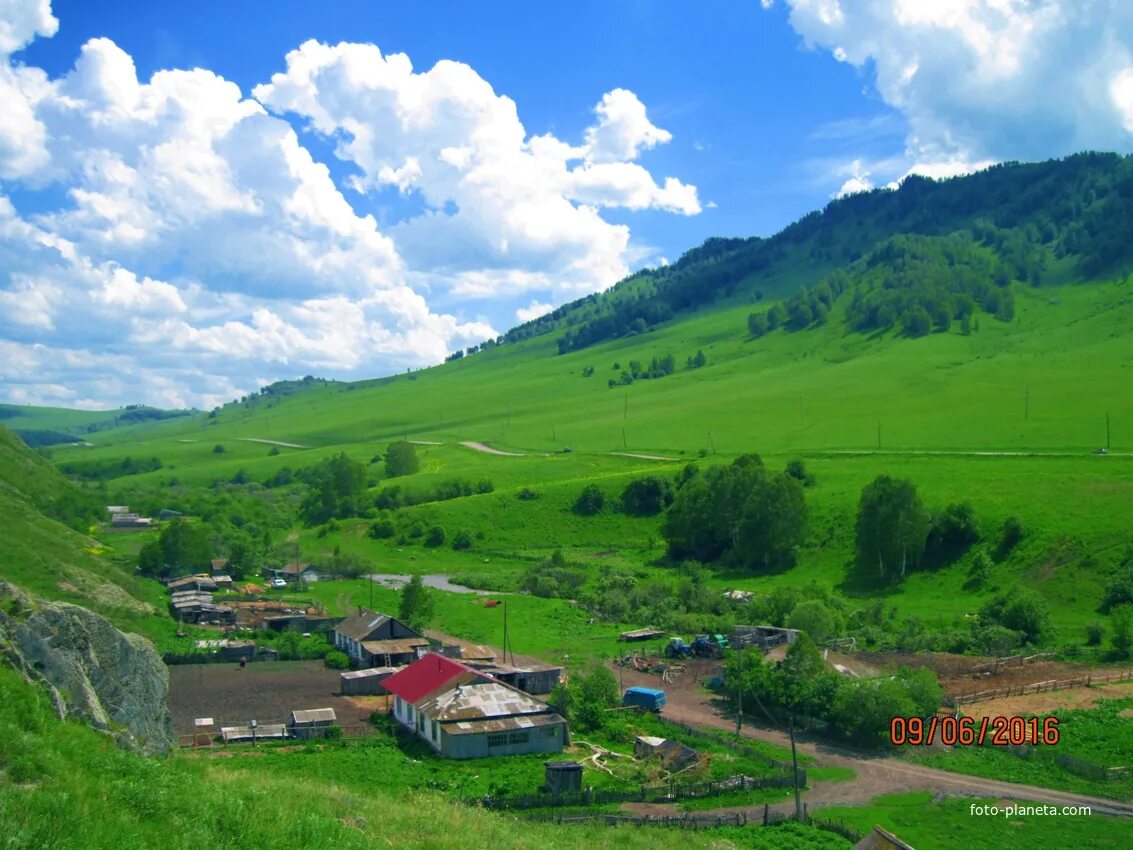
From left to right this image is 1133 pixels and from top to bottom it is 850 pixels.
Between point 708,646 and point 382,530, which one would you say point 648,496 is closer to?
point 382,530

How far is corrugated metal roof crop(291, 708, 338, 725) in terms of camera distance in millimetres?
36125

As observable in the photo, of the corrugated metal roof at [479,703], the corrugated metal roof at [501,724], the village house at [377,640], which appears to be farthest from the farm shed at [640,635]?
the corrugated metal roof at [501,724]

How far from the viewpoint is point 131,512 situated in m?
113

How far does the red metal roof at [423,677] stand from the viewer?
37906 mm

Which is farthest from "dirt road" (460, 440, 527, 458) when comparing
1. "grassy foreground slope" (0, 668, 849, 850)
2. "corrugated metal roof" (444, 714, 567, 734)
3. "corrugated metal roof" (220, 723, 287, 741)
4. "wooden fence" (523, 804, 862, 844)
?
"grassy foreground slope" (0, 668, 849, 850)

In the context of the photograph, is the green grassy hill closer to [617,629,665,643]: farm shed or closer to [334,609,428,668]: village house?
[617,629,665,643]: farm shed

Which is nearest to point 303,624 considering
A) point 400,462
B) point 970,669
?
point 970,669

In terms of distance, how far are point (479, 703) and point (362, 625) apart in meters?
18.1

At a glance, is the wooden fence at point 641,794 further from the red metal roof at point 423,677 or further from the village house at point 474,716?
the red metal roof at point 423,677

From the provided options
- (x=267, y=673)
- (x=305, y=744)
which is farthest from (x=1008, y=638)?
(x=267, y=673)

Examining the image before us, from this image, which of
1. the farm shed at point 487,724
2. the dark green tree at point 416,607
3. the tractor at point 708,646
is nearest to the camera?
the farm shed at point 487,724

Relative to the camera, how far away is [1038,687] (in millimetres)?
38906

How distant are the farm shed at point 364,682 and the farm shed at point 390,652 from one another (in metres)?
2.80
